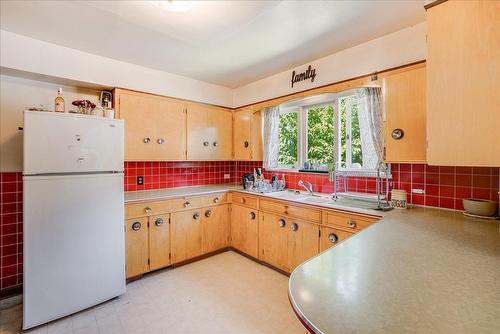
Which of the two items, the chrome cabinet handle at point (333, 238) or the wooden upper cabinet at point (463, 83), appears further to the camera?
the chrome cabinet handle at point (333, 238)

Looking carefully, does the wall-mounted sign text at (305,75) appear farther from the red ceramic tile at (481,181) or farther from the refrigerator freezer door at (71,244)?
the refrigerator freezer door at (71,244)

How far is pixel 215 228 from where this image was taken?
3.12 meters

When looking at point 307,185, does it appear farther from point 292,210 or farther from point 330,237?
point 330,237

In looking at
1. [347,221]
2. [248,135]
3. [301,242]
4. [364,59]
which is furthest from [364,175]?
[248,135]

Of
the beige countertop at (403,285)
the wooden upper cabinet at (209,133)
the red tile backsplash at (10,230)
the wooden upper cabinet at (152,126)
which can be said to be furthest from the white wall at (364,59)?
the red tile backsplash at (10,230)

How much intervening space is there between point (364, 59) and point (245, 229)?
7.66ft

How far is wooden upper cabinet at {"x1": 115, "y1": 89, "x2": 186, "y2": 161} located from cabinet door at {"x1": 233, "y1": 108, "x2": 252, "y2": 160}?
2.87ft

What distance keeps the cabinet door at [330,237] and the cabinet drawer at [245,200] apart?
918 millimetres

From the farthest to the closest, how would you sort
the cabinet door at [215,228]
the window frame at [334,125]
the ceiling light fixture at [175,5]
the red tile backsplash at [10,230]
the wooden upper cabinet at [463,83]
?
the cabinet door at [215,228]
the window frame at [334,125]
the red tile backsplash at [10,230]
the ceiling light fixture at [175,5]
the wooden upper cabinet at [463,83]

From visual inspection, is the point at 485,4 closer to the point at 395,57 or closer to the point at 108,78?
the point at 395,57

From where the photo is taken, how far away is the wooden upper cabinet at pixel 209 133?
325cm

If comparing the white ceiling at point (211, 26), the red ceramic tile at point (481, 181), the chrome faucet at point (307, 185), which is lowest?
the chrome faucet at point (307, 185)

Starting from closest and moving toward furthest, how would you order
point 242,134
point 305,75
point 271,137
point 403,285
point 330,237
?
point 403,285 → point 330,237 → point 305,75 → point 271,137 → point 242,134

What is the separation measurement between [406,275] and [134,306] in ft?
7.18
